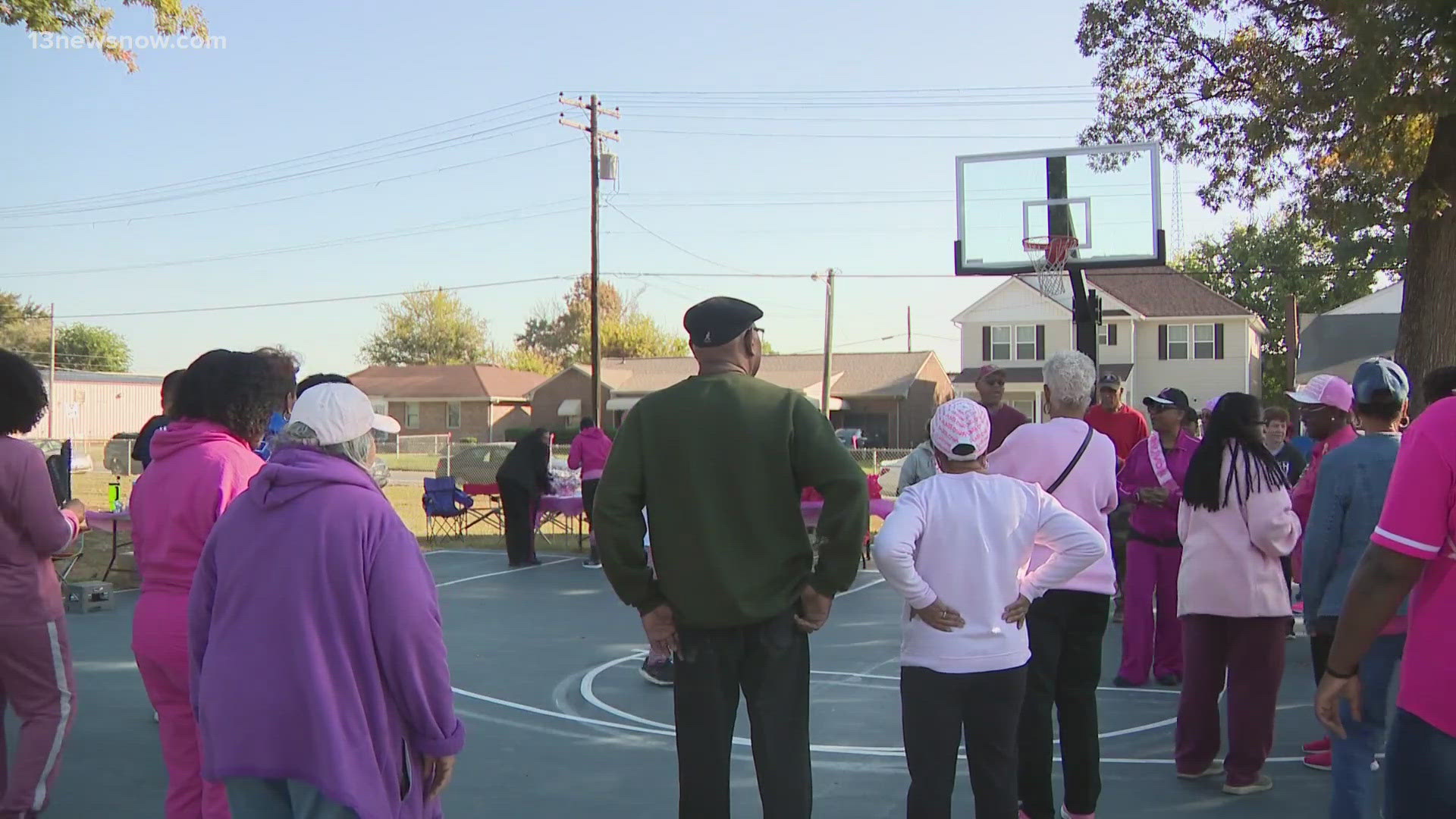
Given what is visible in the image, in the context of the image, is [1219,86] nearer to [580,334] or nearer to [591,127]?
[591,127]

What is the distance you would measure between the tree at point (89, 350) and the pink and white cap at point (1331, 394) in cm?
10240

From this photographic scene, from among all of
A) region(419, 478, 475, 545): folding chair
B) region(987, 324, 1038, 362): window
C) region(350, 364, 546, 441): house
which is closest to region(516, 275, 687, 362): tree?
region(350, 364, 546, 441): house

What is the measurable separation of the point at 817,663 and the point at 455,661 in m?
2.77

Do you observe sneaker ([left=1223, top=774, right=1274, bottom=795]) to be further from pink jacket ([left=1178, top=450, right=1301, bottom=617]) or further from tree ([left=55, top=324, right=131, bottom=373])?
tree ([left=55, top=324, right=131, bottom=373])

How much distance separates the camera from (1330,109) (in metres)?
12.5

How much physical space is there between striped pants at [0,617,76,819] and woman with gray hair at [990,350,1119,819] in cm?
392

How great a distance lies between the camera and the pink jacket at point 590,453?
14812 mm

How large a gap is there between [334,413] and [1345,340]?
32.8 metres

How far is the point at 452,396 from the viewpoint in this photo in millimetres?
65000

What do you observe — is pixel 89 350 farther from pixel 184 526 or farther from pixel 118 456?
pixel 184 526

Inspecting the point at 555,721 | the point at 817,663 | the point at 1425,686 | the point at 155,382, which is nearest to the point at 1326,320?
the point at 817,663

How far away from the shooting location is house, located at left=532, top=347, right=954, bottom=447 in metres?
56.7

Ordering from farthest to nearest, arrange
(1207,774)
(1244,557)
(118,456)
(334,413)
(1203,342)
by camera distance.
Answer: (1203,342) < (118,456) < (1207,774) < (1244,557) < (334,413)

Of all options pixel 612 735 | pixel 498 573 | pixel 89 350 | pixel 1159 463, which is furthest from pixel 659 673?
pixel 89 350
